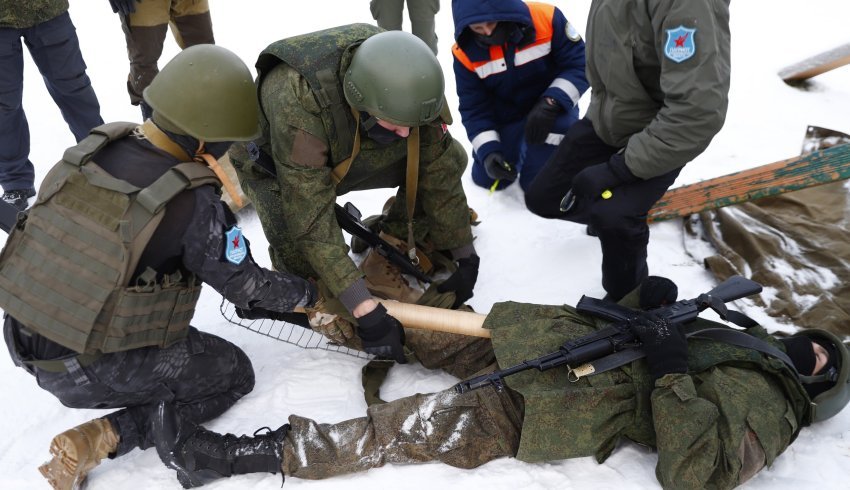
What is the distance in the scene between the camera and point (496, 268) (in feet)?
12.0

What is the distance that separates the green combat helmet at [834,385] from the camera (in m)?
2.34

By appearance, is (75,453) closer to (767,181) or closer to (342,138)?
(342,138)

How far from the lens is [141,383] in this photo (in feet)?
7.84

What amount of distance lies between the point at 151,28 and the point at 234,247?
114 inches

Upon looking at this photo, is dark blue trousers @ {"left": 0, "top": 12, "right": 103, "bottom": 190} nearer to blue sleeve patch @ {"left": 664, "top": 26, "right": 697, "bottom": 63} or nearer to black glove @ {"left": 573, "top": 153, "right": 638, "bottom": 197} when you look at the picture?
black glove @ {"left": 573, "top": 153, "right": 638, "bottom": 197}

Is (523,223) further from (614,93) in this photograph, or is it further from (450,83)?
(450,83)

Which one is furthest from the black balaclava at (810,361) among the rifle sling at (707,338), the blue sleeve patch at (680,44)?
the blue sleeve patch at (680,44)

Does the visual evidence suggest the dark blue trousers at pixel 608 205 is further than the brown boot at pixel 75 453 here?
Yes

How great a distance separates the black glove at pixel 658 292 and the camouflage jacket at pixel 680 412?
0.60 ft

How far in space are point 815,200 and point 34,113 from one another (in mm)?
6167

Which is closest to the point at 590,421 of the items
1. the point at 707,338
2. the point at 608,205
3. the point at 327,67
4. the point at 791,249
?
the point at 707,338

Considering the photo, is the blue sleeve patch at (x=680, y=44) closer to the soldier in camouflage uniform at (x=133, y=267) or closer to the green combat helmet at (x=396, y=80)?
the green combat helmet at (x=396, y=80)

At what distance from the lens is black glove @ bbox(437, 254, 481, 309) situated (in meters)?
3.16

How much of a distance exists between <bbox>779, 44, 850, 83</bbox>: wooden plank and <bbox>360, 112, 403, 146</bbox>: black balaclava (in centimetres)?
414
